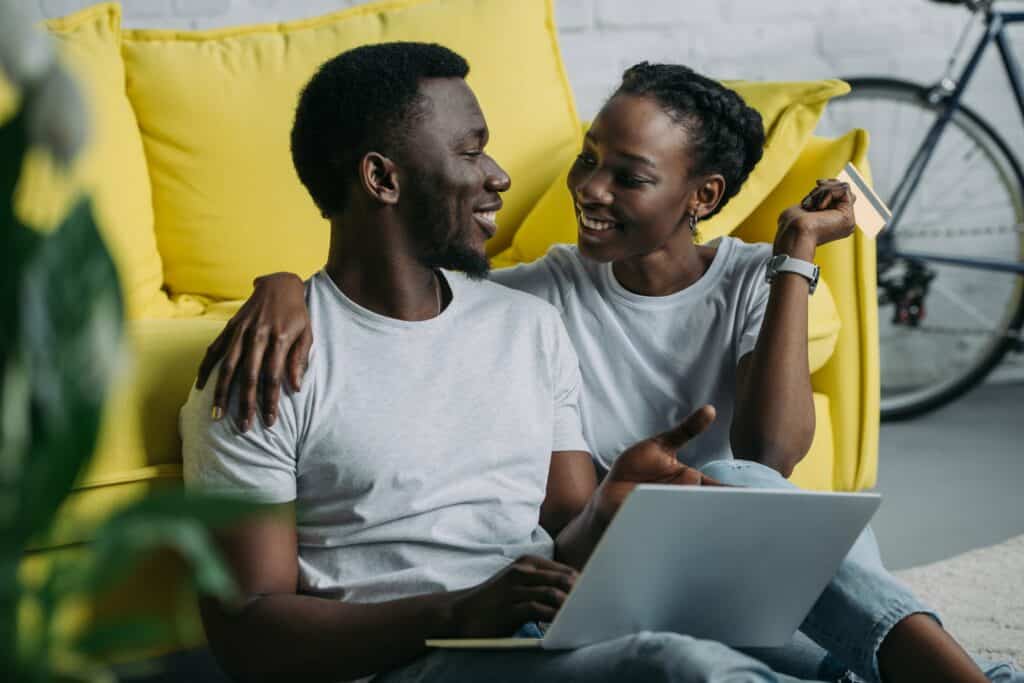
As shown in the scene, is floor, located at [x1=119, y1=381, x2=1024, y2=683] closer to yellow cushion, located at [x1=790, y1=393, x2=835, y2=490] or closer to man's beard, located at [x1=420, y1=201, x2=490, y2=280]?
yellow cushion, located at [x1=790, y1=393, x2=835, y2=490]

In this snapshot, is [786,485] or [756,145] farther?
[756,145]

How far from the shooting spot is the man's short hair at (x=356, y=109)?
48.7 inches

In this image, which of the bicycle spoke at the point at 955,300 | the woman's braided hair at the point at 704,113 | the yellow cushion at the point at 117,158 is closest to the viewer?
the woman's braided hair at the point at 704,113

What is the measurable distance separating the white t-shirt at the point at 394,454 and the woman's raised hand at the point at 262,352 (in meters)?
0.02

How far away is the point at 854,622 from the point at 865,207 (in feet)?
2.03

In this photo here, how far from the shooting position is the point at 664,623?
1.04 metres

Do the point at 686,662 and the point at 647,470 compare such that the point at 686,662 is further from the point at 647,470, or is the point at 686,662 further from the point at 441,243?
the point at 441,243

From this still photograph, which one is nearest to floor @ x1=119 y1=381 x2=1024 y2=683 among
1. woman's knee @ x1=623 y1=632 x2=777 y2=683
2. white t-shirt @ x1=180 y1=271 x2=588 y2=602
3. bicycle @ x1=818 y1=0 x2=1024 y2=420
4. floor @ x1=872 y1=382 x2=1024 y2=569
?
floor @ x1=872 y1=382 x2=1024 y2=569

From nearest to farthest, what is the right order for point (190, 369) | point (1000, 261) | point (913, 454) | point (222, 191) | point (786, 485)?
point (786, 485), point (190, 369), point (222, 191), point (913, 454), point (1000, 261)

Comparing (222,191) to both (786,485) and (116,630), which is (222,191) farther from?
(116,630)

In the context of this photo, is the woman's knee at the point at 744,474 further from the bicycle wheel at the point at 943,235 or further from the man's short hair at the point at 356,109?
the bicycle wheel at the point at 943,235

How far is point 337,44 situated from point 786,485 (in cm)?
123

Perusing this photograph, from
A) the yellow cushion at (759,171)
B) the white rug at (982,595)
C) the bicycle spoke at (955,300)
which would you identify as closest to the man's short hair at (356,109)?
the yellow cushion at (759,171)

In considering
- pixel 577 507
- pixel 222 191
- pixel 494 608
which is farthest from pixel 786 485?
pixel 222 191
